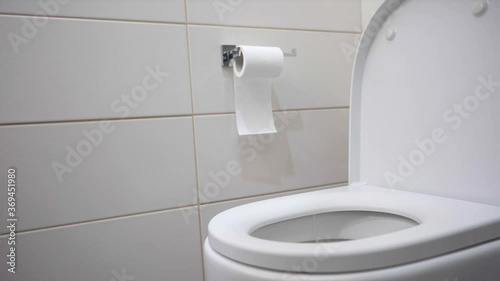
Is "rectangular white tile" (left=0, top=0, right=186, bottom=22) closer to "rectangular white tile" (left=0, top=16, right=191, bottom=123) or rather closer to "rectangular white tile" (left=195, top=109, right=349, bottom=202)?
"rectangular white tile" (left=0, top=16, right=191, bottom=123)

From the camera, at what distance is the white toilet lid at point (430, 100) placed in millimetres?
571

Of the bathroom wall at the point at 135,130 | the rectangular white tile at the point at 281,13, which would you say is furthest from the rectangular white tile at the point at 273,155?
the rectangular white tile at the point at 281,13

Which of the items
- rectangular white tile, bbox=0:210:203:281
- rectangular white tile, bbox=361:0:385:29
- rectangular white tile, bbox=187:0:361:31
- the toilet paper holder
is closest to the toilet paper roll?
the toilet paper holder

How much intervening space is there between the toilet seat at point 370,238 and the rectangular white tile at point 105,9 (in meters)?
0.54

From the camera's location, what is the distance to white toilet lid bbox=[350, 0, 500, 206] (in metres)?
0.57

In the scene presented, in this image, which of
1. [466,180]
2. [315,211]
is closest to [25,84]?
[315,211]

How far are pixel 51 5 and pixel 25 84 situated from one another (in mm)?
188

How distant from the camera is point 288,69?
3.24 feet

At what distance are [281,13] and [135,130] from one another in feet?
1.75

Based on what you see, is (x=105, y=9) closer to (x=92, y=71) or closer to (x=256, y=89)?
(x=92, y=71)

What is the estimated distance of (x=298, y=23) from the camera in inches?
39.5

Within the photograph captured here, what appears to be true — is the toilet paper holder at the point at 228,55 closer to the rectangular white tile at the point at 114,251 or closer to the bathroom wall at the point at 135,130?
the bathroom wall at the point at 135,130

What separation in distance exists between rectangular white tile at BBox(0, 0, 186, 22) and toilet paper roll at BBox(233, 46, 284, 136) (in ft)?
0.68

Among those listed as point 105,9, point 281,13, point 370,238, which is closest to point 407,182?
point 370,238
